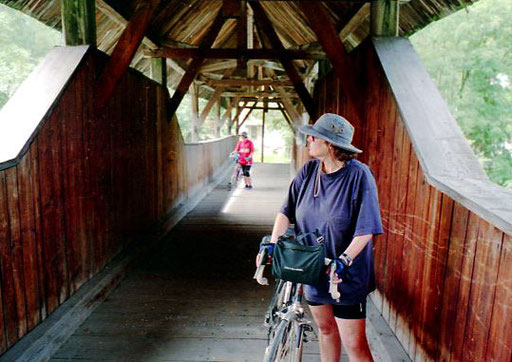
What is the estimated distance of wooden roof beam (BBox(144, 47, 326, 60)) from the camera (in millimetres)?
6082

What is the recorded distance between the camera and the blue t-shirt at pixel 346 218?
185 centimetres

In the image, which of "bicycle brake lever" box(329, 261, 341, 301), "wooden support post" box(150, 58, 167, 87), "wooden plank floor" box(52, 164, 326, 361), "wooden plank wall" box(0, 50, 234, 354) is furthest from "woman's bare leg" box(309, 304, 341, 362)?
"wooden support post" box(150, 58, 167, 87)

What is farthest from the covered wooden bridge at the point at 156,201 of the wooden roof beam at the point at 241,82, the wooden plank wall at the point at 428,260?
the wooden roof beam at the point at 241,82

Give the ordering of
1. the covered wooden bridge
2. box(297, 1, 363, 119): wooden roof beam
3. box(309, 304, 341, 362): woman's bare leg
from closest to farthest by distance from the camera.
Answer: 1. the covered wooden bridge
2. box(309, 304, 341, 362): woman's bare leg
3. box(297, 1, 363, 119): wooden roof beam

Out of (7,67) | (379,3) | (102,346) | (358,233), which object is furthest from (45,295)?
(7,67)

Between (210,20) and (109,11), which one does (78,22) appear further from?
(210,20)

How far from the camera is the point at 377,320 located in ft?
9.45

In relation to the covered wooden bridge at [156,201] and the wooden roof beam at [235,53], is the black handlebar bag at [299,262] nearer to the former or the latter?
the covered wooden bridge at [156,201]

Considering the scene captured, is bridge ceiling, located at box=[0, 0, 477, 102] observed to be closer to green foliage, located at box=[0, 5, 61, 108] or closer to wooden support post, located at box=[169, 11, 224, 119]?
wooden support post, located at box=[169, 11, 224, 119]

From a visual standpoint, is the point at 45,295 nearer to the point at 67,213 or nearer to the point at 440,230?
the point at 67,213

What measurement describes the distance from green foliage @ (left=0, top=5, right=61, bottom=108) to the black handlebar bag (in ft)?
46.4

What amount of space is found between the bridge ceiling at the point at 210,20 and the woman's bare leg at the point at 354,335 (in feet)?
9.26

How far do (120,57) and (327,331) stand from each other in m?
2.95

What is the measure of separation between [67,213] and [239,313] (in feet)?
5.50
